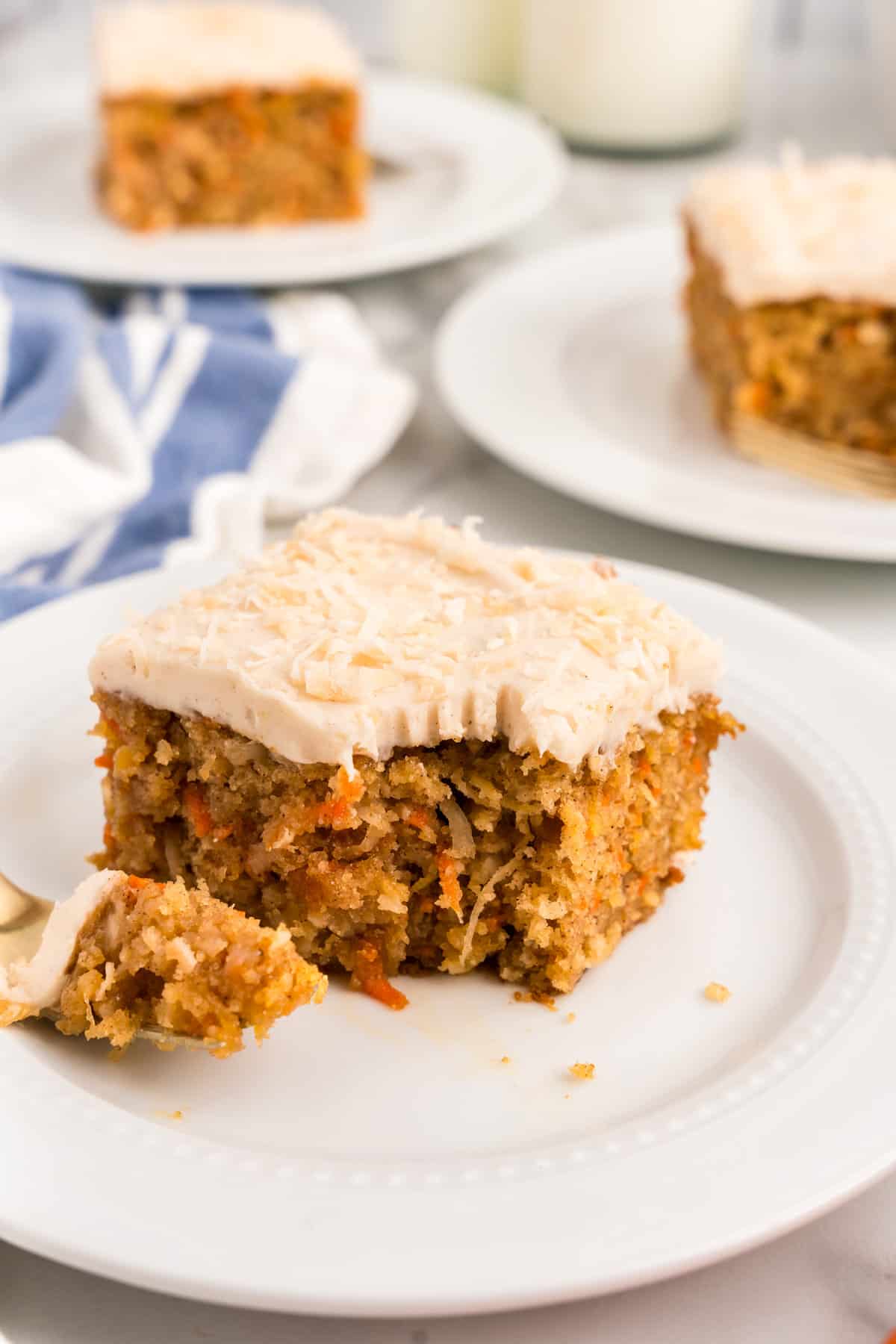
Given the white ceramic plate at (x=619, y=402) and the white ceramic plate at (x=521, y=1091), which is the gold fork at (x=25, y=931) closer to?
the white ceramic plate at (x=521, y=1091)

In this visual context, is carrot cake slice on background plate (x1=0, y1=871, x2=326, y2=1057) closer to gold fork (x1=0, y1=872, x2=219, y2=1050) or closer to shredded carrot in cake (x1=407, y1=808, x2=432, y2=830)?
gold fork (x1=0, y1=872, x2=219, y2=1050)

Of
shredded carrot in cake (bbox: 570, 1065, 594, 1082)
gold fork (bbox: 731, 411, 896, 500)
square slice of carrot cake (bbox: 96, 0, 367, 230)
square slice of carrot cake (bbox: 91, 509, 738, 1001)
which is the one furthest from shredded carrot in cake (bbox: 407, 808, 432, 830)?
square slice of carrot cake (bbox: 96, 0, 367, 230)

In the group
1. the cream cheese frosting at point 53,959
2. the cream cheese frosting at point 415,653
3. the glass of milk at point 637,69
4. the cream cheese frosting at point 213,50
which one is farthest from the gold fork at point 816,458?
the glass of milk at point 637,69

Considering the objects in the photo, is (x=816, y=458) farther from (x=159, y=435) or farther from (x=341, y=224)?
(x=341, y=224)

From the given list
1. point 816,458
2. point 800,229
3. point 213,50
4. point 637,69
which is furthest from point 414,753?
point 637,69

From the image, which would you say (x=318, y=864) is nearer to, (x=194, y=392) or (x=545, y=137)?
(x=194, y=392)
